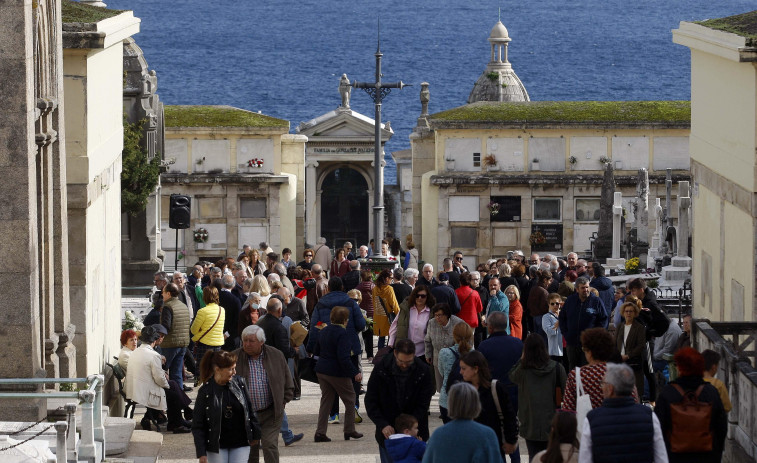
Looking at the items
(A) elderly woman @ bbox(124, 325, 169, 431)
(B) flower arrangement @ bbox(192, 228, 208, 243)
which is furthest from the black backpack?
(B) flower arrangement @ bbox(192, 228, 208, 243)

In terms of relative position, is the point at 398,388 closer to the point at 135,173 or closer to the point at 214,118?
the point at 135,173

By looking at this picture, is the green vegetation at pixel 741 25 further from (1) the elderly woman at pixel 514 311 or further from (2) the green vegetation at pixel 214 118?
(2) the green vegetation at pixel 214 118

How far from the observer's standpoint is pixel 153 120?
102 ft

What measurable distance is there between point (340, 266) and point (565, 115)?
2210 centimetres

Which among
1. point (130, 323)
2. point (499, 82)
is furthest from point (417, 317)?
point (499, 82)

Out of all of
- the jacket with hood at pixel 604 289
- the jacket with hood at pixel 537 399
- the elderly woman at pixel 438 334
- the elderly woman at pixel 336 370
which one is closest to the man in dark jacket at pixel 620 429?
the jacket with hood at pixel 537 399

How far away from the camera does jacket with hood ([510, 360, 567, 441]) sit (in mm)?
11852

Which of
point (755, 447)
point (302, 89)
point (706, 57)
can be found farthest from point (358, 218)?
A: point (302, 89)

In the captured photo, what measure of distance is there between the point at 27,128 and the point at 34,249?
1.00 metres

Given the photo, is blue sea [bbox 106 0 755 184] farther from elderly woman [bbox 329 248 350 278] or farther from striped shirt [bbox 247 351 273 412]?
striped shirt [bbox 247 351 273 412]

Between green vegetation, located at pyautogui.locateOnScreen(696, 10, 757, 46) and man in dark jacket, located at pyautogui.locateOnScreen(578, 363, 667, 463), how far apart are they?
331 inches

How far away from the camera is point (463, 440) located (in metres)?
9.57

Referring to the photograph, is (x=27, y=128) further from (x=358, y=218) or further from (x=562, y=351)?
(x=358, y=218)

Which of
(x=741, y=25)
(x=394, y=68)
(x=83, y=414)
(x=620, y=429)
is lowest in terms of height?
(x=83, y=414)
